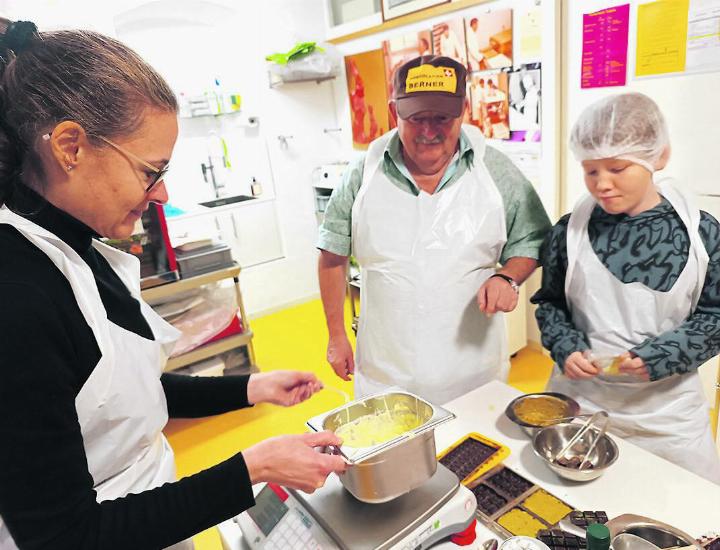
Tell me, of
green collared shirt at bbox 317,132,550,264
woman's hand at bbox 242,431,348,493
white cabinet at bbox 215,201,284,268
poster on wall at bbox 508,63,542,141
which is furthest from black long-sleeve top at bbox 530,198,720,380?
white cabinet at bbox 215,201,284,268

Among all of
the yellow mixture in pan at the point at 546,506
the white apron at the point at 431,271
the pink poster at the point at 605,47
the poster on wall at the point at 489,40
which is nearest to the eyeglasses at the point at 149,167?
the white apron at the point at 431,271

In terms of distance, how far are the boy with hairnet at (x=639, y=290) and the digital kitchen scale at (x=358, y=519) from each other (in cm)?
59

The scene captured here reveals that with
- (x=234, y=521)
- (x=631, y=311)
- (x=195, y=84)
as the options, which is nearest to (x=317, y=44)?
(x=195, y=84)

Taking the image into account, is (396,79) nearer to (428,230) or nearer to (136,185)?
(428,230)

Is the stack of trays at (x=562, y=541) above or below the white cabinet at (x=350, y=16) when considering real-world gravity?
below

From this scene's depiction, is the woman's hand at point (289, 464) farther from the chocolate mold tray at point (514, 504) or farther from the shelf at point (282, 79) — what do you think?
the shelf at point (282, 79)

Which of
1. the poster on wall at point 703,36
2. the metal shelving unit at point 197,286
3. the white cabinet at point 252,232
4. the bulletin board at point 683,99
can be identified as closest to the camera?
the poster on wall at point 703,36

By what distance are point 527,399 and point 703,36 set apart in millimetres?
1700

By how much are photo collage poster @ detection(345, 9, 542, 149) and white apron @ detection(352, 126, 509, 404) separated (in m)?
1.40

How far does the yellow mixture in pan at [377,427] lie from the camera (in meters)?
1.02

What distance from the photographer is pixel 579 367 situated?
4.48ft

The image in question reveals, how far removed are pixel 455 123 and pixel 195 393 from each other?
108 cm

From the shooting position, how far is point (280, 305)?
4770 millimetres

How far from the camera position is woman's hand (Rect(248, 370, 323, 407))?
118cm
